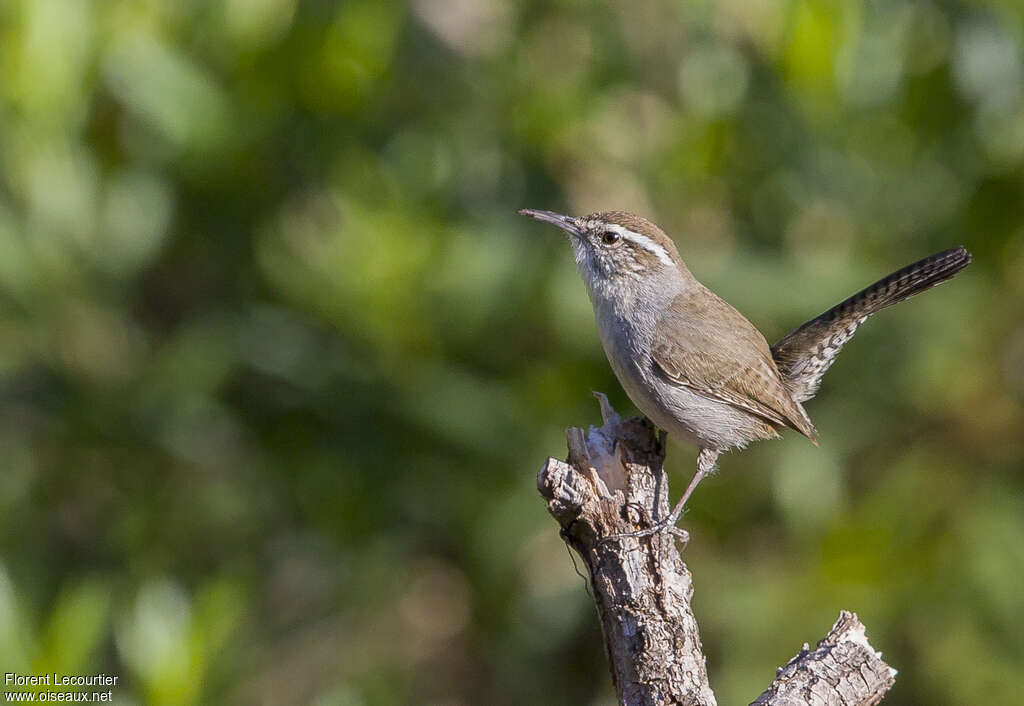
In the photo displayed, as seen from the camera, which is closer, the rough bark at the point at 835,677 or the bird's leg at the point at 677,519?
the rough bark at the point at 835,677

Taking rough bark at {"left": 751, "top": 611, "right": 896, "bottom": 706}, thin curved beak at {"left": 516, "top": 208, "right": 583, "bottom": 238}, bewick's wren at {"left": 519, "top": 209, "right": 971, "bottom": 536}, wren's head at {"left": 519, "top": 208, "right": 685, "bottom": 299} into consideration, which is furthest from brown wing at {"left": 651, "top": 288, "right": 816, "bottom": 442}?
rough bark at {"left": 751, "top": 611, "right": 896, "bottom": 706}

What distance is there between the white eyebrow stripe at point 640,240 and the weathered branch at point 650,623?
136 centimetres

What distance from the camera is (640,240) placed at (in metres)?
4.41

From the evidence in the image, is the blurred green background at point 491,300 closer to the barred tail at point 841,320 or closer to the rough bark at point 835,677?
the barred tail at point 841,320

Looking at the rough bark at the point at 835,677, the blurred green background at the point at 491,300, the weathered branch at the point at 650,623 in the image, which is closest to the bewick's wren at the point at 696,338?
the blurred green background at the point at 491,300

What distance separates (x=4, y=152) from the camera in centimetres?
497

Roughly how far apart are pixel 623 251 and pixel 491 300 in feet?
2.51

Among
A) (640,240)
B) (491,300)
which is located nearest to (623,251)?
(640,240)

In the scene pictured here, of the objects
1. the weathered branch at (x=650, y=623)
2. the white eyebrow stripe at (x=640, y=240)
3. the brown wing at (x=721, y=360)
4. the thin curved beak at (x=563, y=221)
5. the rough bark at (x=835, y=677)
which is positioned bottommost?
the rough bark at (x=835, y=677)

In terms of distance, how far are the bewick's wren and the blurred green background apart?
363 millimetres

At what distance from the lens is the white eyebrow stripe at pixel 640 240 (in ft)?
14.5

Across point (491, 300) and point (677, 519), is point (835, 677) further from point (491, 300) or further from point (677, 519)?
point (491, 300)

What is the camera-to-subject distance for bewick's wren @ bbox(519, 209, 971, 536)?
162 inches

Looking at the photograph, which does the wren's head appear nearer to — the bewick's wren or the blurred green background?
the bewick's wren
